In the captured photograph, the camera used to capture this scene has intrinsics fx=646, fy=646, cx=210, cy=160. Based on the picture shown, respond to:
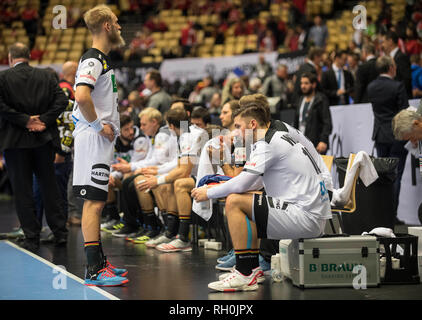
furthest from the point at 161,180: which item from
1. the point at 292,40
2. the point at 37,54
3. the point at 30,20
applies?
the point at 30,20

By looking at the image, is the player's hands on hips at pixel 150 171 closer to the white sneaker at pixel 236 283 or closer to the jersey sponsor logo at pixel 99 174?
the jersey sponsor logo at pixel 99 174

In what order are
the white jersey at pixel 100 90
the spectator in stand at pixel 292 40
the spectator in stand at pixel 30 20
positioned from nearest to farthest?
the white jersey at pixel 100 90 < the spectator in stand at pixel 292 40 < the spectator in stand at pixel 30 20

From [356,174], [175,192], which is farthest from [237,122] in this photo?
[175,192]

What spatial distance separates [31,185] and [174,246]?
157cm

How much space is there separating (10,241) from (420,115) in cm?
436

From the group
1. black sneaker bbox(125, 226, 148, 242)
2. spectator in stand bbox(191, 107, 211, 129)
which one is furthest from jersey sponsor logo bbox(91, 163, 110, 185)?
black sneaker bbox(125, 226, 148, 242)

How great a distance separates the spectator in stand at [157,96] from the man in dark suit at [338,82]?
2.31 metres

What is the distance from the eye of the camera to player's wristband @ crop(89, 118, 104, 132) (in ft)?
14.3

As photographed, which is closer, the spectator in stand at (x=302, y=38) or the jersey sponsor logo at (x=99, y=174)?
the jersey sponsor logo at (x=99, y=174)

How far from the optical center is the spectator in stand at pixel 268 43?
15255mm

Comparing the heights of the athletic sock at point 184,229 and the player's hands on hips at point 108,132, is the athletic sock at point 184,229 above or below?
below

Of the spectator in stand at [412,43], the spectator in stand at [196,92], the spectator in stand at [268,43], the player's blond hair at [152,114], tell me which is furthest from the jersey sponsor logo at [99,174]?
the spectator in stand at [268,43]

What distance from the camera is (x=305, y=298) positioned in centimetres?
389

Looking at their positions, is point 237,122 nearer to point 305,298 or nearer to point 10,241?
point 305,298
